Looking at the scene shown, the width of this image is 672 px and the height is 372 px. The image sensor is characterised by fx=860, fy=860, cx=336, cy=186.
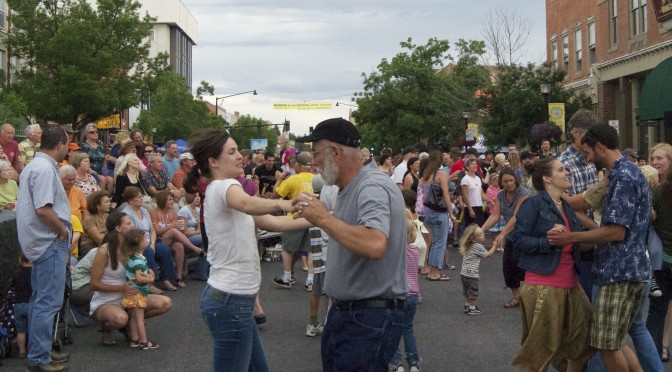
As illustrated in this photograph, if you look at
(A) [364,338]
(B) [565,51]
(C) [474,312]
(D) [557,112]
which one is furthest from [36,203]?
(B) [565,51]

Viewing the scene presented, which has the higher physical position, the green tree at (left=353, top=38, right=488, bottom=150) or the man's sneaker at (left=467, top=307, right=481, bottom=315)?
the green tree at (left=353, top=38, right=488, bottom=150)

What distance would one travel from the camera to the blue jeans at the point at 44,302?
760 centimetres

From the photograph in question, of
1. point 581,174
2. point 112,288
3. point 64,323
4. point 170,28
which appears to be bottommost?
point 64,323

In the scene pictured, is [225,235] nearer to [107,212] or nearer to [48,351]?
[48,351]

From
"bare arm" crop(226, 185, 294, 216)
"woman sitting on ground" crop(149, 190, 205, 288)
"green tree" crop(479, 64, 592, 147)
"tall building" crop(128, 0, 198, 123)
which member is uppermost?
"tall building" crop(128, 0, 198, 123)

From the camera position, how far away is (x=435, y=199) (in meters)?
14.2

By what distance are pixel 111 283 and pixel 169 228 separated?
4327mm

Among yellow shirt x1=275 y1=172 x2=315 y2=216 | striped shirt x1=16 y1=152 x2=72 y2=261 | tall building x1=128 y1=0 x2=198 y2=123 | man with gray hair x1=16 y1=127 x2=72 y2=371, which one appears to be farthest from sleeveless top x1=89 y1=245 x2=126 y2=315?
tall building x1=128 y1=0 x2=198 y2=123

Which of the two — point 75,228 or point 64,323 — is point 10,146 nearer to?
point 75,228

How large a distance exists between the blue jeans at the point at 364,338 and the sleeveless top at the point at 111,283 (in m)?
5.40

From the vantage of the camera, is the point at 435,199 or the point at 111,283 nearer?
the point at 111,283

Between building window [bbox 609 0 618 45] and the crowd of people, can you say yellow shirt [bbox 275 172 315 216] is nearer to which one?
the crowd of people

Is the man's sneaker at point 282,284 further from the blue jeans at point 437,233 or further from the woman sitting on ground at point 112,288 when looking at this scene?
the woman sitting on ground at point 112,288

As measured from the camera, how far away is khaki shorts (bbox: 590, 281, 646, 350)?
605 cm
